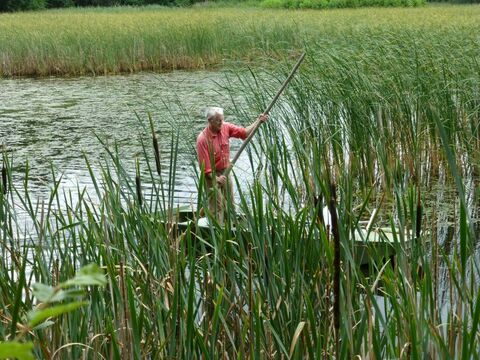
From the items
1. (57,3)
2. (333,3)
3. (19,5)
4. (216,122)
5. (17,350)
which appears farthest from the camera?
(57,3)

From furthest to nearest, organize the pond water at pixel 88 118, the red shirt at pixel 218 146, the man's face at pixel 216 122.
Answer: the pond water at pixel 88 118, the man's face at pixel 216 122, the red shirt at pixel 218 146

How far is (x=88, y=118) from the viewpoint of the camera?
436 inches

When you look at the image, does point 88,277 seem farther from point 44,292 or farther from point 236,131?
point 236,131

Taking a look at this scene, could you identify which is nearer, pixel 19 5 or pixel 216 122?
pixel 216 122

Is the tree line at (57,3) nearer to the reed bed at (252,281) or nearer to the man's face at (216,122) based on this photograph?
the man's face at (216,122)

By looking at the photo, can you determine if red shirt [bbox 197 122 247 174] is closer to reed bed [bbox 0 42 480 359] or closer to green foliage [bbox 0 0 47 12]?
reed bed [bbox 0 42 480 359]

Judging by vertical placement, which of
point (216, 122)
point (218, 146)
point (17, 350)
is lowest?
point (218, 146)

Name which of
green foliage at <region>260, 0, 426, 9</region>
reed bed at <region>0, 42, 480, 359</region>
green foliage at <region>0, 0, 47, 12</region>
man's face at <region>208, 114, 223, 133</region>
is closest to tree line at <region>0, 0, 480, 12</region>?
green foliage at <region>0, 0, 47, 12</region>

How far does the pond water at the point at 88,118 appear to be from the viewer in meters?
7.99

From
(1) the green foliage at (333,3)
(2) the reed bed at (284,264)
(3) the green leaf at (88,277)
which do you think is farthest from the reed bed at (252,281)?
(1) the green foliage at (333,3)

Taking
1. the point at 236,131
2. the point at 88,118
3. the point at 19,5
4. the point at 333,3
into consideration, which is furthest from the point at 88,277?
the point at 19,5

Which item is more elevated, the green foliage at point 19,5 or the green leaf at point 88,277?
the green leaf at point 88,277

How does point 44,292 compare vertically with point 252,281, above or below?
above

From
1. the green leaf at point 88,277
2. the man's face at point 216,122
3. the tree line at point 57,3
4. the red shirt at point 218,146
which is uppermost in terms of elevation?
the green leaf at point 88,277
